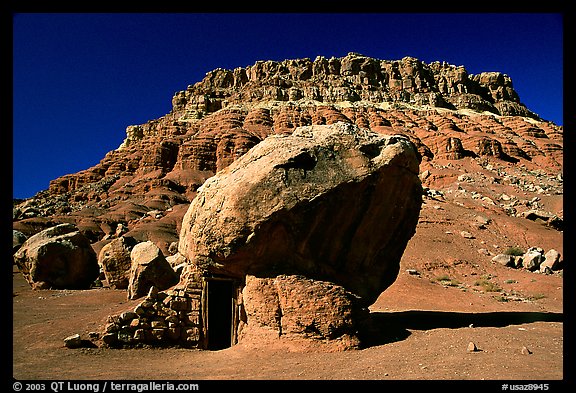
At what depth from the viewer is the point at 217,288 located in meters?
10.8

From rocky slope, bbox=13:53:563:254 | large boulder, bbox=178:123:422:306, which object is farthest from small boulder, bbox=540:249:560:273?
large boulder, bbox=178:123:422:306

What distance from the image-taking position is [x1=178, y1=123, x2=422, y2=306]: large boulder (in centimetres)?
806

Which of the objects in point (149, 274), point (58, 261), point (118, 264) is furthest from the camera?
point (58, 261)

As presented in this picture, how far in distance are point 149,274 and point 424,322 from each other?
924 centimetres

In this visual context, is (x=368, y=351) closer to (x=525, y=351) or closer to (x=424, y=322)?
(x=525, y=351)

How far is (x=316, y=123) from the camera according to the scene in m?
63.4

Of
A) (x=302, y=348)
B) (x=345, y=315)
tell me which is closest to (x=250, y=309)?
(x=302, y=348)

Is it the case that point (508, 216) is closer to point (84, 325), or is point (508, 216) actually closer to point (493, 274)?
point (493, 274)

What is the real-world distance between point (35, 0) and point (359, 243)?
7083 mm

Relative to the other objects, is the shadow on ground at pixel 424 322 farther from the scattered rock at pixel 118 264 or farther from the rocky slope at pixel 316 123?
the rocky slope at pixel 316 123

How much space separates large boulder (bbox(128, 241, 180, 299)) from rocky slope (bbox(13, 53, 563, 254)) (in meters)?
13.9

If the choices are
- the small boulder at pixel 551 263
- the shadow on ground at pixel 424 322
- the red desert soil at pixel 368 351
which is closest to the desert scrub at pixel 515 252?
the small boulder at pixel 551 263

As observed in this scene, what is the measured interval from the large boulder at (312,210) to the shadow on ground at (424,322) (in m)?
0.76

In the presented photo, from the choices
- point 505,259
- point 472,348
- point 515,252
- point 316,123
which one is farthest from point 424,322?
point 316,123
